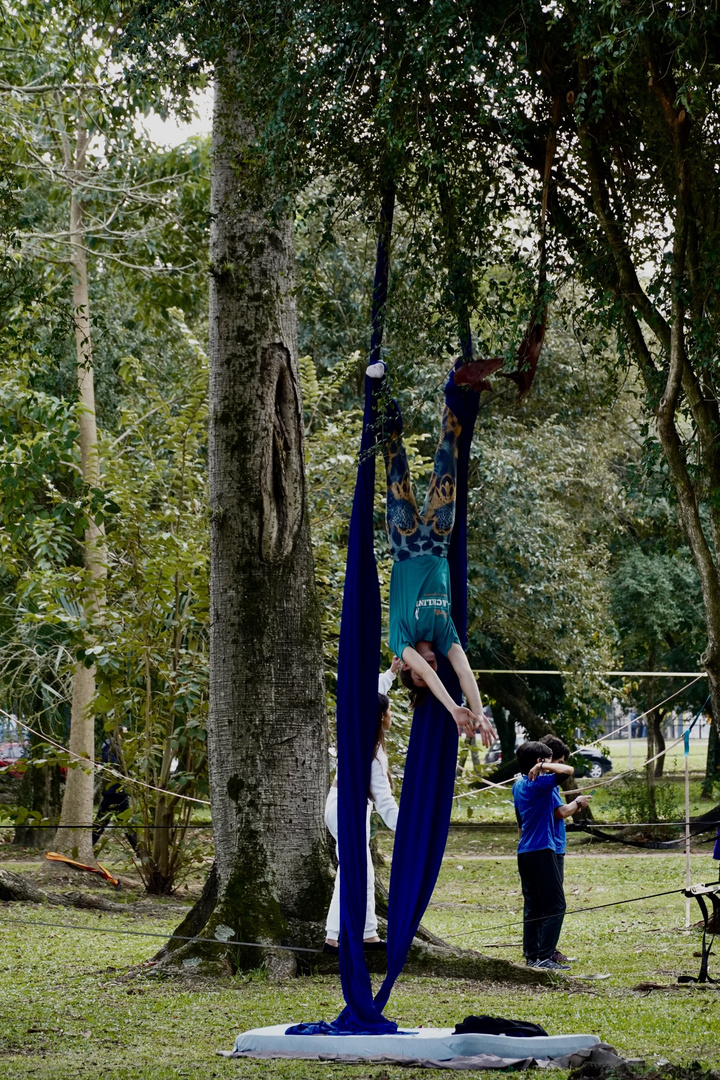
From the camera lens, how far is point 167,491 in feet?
33.6

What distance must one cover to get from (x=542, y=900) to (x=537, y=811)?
1.65 feet

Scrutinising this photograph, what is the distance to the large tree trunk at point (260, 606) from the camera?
267 inches

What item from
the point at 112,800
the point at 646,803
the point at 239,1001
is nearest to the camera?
the point at 239,1001

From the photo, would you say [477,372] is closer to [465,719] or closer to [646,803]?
[465,719]

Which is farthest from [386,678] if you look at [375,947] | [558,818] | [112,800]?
[112,800]

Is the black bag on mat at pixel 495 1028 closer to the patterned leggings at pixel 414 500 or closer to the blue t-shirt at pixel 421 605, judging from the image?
the blue t-shirt at pixel 421 605

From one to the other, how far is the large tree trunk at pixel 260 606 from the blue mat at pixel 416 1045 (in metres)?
1.78

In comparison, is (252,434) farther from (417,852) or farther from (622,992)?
(622,992)

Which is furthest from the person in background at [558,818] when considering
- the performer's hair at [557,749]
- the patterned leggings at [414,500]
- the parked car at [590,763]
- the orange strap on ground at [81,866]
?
the parked car at [590,763]

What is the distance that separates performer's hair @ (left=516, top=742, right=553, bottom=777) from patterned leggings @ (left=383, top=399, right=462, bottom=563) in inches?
100

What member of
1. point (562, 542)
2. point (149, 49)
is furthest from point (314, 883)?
point (562, 542)

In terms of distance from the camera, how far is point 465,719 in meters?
4.84

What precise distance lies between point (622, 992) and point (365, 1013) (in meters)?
2.00

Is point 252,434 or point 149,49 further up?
point 149,49
